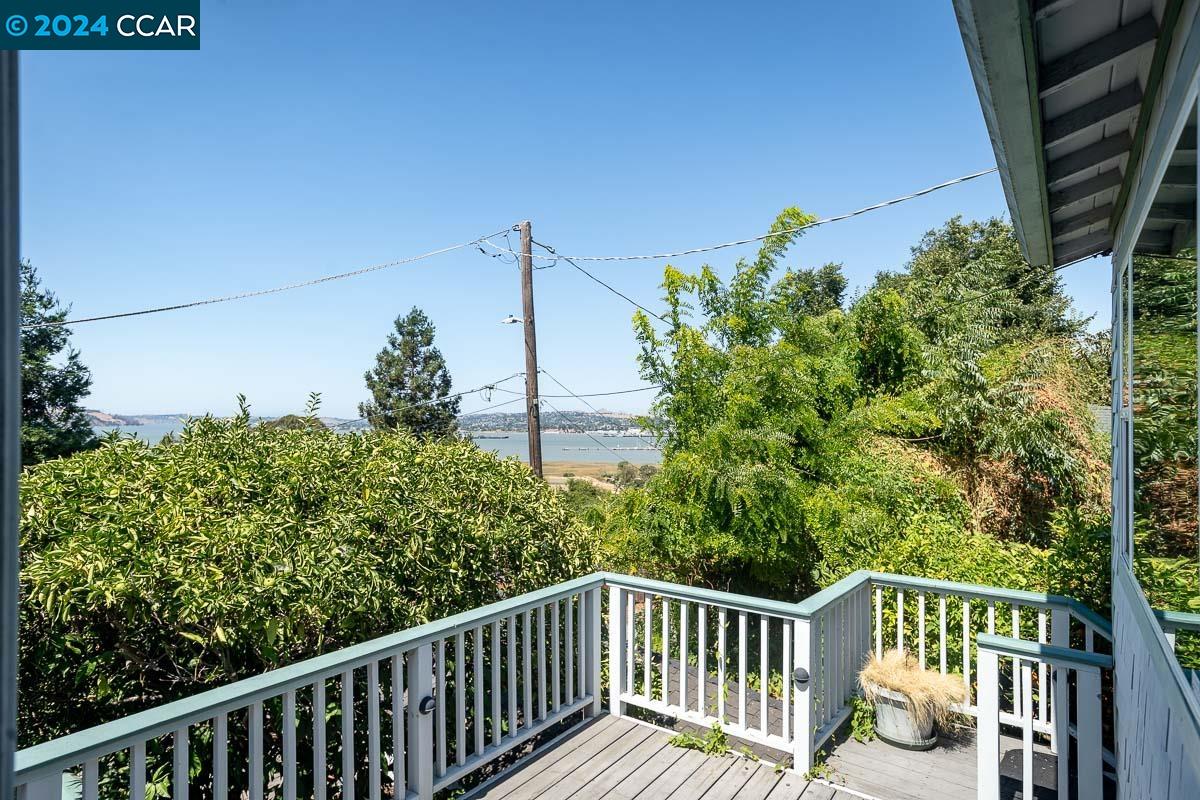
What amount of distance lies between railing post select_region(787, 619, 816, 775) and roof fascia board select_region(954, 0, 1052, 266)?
6.52 feet

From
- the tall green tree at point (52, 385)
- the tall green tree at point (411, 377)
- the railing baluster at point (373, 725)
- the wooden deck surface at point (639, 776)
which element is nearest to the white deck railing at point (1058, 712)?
the wooden deck surface at point (639, 776)

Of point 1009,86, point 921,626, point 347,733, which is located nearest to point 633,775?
point 347,733

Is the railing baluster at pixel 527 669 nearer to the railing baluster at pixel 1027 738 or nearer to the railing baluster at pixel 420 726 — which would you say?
the railing baluster at pixel 420 726

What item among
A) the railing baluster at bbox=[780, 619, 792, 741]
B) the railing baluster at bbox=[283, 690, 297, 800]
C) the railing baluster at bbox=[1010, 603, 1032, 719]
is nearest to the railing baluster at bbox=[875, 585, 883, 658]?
the railing baluster at bbox=[1010, 603, 1032, 719]

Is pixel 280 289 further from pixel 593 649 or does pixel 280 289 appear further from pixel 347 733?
pixel 347 733

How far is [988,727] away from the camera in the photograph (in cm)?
250

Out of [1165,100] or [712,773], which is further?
[712,773]

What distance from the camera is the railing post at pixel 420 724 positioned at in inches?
103

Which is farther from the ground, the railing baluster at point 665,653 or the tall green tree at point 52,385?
the tall green tree at point 52,385

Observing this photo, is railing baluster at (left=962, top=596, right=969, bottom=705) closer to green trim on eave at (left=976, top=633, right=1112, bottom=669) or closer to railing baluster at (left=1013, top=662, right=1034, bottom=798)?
railing baluster at (left=1013, top=662, right=1034, bottom=798)

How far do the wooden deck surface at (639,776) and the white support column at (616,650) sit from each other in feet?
1.04

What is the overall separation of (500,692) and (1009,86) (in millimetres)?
3031

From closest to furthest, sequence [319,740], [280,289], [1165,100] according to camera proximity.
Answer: [1165,100], [319,740], [280,289]

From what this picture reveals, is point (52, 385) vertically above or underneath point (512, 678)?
above
